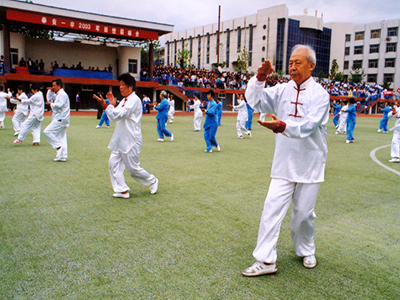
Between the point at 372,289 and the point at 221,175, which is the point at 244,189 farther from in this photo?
the point at 372,289

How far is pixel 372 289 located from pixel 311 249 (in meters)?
0.62

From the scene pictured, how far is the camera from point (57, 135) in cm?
846

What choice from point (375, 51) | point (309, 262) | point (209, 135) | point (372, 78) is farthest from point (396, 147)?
point (375, 51)

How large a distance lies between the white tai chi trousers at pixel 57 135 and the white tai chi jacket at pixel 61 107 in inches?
4.2

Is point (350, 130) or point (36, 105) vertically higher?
point (36, 105)

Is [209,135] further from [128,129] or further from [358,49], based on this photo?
[358,49]

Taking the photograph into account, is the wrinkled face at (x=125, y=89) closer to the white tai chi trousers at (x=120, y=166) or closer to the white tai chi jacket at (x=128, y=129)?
the white tai chi jacket at (x=128, y=129)

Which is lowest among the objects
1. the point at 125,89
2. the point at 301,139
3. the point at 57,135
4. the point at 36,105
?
the point at 57,135

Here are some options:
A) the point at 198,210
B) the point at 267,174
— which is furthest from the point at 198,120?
the point at 198,210

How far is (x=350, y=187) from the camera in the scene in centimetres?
647

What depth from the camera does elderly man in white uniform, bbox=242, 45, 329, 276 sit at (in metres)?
3.08

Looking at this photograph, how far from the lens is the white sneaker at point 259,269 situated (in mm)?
3043

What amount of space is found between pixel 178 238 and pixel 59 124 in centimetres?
584

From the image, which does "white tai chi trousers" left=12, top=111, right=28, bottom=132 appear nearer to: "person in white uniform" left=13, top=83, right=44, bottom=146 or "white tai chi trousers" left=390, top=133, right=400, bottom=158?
"person in white uniform" left=13, top=83, right=44, bottom=146
